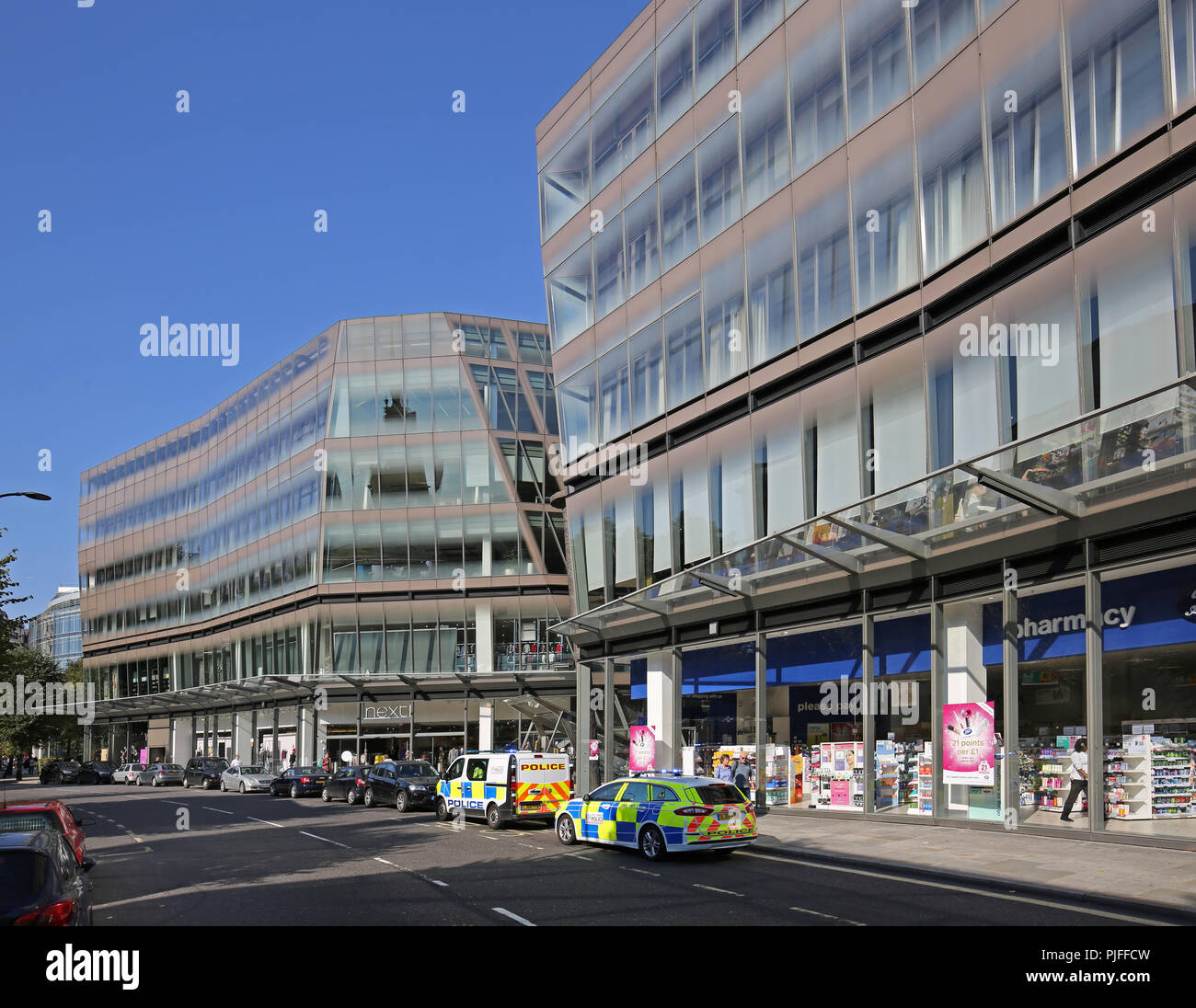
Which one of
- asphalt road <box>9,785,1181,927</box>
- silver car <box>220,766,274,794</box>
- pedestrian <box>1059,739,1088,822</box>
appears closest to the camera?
asphalt road <box>9,785,1181,927</box>

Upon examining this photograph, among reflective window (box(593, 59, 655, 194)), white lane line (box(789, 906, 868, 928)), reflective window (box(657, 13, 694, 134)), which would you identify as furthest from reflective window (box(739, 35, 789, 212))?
white lane line (box(789, 906, 868, 928))

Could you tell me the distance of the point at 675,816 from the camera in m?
19.6

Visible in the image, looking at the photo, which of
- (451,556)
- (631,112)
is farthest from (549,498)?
(631,112)

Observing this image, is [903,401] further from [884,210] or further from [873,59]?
[873,59]

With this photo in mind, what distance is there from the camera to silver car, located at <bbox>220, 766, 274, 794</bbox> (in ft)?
170

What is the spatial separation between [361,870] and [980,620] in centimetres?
1284

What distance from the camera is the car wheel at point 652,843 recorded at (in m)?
19.8

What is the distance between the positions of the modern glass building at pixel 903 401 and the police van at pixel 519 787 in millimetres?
5268

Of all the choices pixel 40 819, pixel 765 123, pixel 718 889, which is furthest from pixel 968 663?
pixel 40 819

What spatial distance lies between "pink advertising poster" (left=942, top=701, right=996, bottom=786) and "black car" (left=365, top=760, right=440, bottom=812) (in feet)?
55.2

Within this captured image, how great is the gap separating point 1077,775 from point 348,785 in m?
27.4

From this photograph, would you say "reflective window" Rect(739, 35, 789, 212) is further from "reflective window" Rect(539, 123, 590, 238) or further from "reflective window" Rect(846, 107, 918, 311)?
"reflective window" Rect(539, 123, 590, 238)

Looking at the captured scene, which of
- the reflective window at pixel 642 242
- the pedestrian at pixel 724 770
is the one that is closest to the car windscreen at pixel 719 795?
the pedestrian at pixel 724 770
